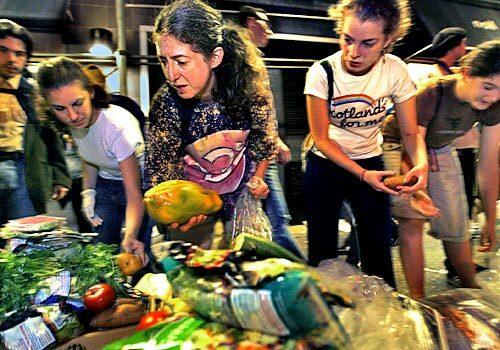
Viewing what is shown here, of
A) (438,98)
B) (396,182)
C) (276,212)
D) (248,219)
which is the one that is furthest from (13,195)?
(438,98)

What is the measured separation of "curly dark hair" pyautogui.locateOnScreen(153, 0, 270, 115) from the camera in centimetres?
167

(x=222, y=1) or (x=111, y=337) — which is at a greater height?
(x=222, y=1)

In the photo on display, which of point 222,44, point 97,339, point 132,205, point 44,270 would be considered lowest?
point 97,339

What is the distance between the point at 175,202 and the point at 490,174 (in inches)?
75.8

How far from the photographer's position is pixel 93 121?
7.95ft

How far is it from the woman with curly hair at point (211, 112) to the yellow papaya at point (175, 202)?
0.37 m

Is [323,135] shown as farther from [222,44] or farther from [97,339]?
[97,339]

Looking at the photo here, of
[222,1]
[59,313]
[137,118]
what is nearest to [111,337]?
[59,313]

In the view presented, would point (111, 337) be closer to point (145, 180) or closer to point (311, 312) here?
point (311, 312)

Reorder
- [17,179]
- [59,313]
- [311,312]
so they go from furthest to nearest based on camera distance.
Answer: [17,179], [59,313], [311,312]

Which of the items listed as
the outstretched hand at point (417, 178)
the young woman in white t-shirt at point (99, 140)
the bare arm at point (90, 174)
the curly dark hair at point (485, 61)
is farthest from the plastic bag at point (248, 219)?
the curly dark hair at point (485, 61)

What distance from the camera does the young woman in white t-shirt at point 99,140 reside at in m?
2.24

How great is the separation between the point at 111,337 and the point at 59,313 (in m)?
0.13

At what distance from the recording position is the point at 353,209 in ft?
7.55
